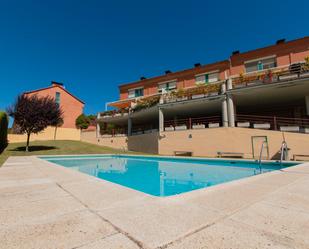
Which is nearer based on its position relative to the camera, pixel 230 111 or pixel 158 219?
pixel 158 219

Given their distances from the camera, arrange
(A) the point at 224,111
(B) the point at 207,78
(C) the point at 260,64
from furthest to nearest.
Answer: (B) the point at 207,78, (C) the point at 260,64, (A) the point at 224,111

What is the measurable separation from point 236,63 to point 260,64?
2.82 m

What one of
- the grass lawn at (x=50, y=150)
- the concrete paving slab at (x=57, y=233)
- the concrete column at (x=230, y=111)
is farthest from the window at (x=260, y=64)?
the concrete paving slab at (x=57, y=233)

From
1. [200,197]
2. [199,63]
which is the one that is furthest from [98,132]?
[200,197]

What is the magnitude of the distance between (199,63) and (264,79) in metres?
13.4

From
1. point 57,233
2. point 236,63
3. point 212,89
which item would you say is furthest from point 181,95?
point 57,233

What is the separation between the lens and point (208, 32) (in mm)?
28625

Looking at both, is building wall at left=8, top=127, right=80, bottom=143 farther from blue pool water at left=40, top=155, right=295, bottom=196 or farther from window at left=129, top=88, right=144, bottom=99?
blue pool water at left=40, top=155, right=295, bottom=196

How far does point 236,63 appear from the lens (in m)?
23.6

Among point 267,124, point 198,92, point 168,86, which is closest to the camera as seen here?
point 267,124

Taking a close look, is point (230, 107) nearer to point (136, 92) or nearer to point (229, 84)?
point (229, 84)

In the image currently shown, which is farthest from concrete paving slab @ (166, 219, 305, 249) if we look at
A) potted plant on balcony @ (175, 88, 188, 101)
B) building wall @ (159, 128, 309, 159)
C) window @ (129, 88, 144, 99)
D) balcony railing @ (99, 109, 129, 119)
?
A: window @ (129, 88, 144, 99)

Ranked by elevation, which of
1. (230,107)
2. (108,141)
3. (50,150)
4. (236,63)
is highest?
(236,63)

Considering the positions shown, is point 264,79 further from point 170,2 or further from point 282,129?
point 170,2
